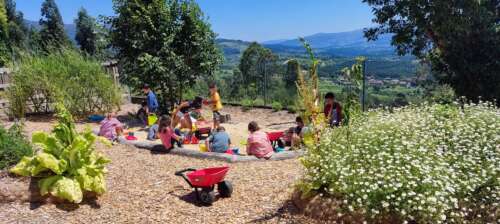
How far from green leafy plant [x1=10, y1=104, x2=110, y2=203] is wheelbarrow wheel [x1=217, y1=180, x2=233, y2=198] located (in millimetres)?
1505

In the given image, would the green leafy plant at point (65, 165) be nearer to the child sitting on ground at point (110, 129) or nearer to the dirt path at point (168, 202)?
the dirt path at point (168, 202)

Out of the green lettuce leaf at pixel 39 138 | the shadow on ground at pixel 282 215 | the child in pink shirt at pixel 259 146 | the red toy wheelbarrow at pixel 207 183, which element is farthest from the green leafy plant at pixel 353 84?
the green lettuce leaf at pixel 39 138

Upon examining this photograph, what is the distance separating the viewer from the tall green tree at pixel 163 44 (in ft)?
38.9

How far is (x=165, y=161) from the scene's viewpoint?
7199 millimetres

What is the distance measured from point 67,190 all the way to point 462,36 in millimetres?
9152

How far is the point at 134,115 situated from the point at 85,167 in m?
7.71

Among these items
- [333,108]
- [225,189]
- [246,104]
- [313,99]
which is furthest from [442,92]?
[225,189]

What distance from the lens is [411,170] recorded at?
14.1 ft

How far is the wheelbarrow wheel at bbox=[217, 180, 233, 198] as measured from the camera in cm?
540

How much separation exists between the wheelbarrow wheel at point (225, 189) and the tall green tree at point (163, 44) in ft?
22.9

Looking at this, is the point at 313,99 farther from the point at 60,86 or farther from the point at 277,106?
the point at 60,86

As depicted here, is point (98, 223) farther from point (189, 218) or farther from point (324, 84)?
point (324, 84)

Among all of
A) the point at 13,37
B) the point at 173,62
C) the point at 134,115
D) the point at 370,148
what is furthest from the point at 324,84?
the point at 13,37

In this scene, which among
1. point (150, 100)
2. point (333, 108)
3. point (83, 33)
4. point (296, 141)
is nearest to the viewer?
point (296, 141)
